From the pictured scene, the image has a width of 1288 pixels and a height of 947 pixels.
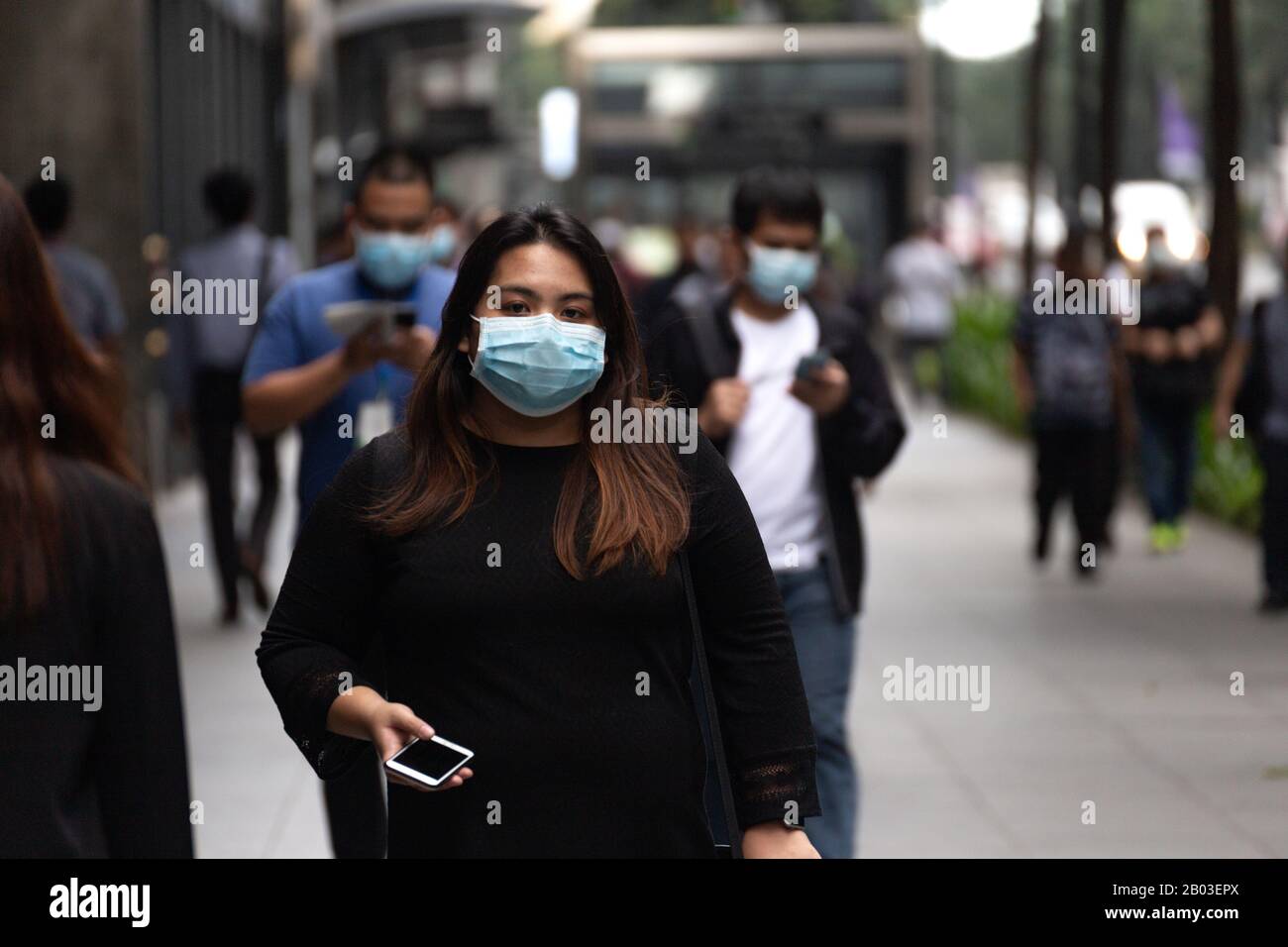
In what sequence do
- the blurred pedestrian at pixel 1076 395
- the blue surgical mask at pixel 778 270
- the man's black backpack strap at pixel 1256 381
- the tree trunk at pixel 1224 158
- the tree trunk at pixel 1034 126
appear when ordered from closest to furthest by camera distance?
the blue surgical mask at pixel 778 270 < the man's black backpack strap at pixel 1256 381 < the blurred pedestrian at pixel 1076 395 < the tree trunk at pixel 1224 158 < the tree trunk at pixel 1034 126

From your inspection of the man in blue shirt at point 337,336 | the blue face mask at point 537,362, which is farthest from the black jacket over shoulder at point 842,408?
the blue face mask at point 537,362

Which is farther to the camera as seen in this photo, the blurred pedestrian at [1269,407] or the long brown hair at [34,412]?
the blurred pedestrian at [1269,407]

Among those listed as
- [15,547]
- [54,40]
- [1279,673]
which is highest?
[54,40]

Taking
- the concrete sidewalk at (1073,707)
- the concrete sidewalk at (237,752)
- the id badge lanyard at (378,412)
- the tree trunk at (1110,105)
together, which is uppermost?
the tree trunk at (1110,105)

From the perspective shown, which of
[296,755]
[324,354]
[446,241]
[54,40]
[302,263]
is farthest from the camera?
[302,263]

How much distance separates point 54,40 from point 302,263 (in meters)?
10.5

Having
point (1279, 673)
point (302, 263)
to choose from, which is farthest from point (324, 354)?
point (302, 263)

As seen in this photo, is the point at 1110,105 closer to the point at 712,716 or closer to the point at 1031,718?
the point at 1031,718

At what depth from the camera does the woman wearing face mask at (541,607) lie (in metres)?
2.94

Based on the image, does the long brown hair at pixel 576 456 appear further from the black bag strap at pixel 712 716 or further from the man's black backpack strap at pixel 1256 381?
the man's black backpack strap at pixel 1256 381

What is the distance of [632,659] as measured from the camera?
297 cm

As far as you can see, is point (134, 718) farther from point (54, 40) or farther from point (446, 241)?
point (54, 40)

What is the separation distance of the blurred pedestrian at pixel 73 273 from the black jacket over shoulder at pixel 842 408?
414 centimetres

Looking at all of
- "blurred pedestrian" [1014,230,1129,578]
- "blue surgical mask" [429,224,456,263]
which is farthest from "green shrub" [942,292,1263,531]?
"blue surgical mask" [429,224,456,263]
